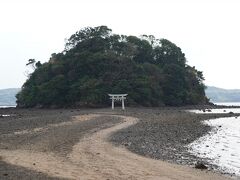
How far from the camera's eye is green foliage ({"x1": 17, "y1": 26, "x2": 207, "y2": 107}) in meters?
85.8

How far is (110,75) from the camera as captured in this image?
288 feet

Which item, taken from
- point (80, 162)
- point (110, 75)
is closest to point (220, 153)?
point (80, 162)

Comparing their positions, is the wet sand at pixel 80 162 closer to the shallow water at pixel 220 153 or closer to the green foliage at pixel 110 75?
the shallow water at pixel 220 153

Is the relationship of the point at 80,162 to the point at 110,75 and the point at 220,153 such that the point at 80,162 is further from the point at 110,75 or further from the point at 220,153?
the point at 110,75

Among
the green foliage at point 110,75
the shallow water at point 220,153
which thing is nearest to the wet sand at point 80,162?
the shallow water at point 220,153

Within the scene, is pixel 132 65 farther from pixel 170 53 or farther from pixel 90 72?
pixel 170 53

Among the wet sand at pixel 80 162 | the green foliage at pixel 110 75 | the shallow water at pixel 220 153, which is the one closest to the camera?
the wet sand at pixel 80 162

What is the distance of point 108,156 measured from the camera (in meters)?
18.6

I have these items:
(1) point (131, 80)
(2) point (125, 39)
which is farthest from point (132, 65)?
Answer: (2) point (125, 39)

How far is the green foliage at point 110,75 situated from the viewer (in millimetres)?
85812

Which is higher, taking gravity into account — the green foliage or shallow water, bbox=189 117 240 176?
the green foliage

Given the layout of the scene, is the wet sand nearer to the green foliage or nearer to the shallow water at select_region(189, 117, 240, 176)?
the shallow water at select_region(189, 117, 240, 176)

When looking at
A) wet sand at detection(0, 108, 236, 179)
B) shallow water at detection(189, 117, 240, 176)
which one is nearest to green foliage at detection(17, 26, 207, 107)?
shallow water at detection(189, 117, 240, 176)

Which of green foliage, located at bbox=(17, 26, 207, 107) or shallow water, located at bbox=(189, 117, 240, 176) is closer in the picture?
shallow water, located at bbox=(189, 117, 240, 176)
